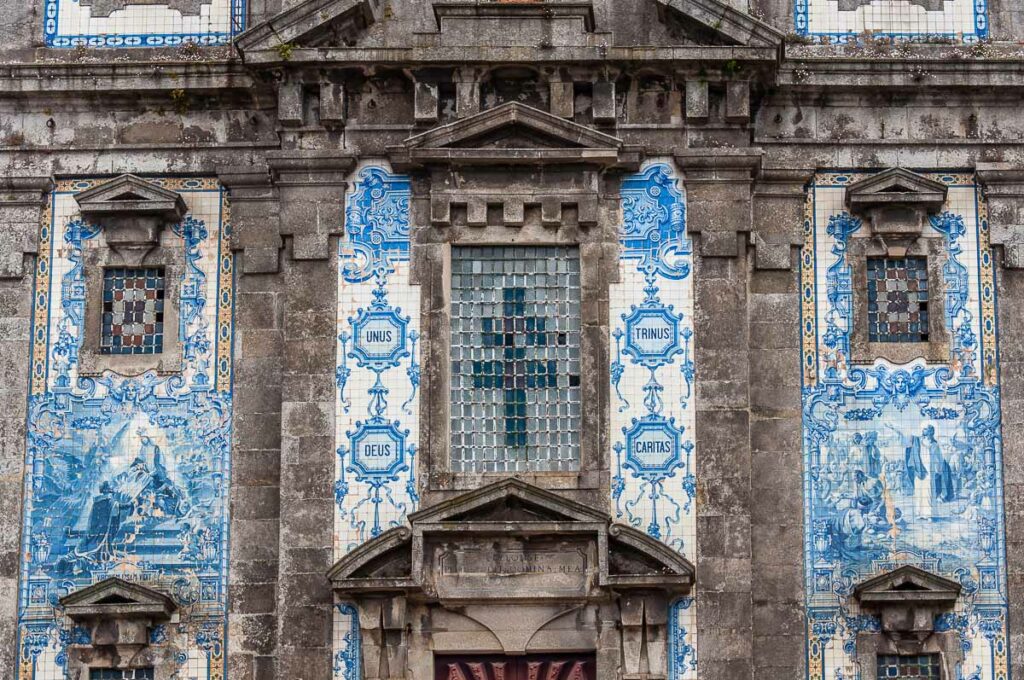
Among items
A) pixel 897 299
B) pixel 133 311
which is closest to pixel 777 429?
pixel 897 299

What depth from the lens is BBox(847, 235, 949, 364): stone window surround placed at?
2456 cm

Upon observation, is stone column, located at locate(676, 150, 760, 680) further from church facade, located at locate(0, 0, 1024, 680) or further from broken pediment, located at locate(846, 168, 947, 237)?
broken pediment, located at locate(846, 168, 947, 237)

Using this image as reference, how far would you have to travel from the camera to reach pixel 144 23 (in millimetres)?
25703

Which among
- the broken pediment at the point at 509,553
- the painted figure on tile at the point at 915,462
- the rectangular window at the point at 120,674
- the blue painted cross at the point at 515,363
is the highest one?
the blue painted cross at the point at 515,363

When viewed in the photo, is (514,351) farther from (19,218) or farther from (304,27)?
(19,218)

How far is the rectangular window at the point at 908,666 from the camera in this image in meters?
23.8

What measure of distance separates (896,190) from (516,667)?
667 centimetres

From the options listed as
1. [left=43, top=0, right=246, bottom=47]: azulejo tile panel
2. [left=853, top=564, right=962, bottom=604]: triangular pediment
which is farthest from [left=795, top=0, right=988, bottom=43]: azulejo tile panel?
[left=43, top=0, right=246, bottom=47]: azulejo tile panel

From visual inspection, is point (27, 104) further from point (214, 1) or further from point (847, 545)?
point (847, 545)

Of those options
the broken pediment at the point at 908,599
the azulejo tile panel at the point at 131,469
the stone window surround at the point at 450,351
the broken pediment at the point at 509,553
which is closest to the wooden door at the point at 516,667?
the broken pediment at the point at 509,553

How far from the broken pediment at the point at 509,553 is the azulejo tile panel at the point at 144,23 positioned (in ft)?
20.7

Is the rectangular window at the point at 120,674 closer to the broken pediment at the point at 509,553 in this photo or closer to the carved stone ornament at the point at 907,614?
the broken pediment at the point at 509,553

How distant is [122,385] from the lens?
2461 centimetres

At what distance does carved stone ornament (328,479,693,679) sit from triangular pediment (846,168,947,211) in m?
4.55
